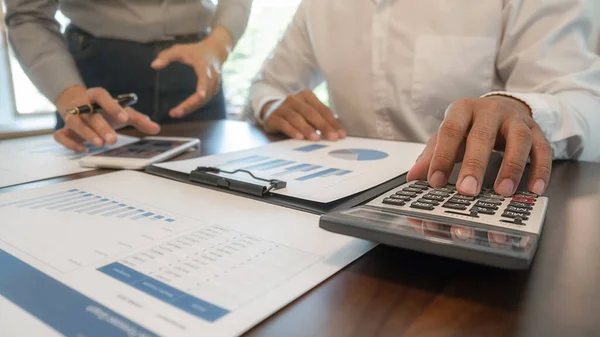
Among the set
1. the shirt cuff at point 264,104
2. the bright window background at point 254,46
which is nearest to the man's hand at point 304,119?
the shirt cuff at point 264,104

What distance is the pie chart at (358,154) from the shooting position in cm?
65

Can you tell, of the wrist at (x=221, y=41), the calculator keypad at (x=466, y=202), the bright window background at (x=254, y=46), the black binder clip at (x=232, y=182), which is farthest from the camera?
the bright window background at (x=254, y=46)

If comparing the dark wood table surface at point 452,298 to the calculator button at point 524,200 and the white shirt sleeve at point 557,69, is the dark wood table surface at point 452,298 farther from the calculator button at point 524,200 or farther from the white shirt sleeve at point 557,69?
the white shirt sleeve at point 557,69

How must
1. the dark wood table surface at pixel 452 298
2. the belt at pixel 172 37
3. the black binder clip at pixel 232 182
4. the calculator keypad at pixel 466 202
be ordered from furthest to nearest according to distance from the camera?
the belt at pixel 172 37
the black binder clip at pixel 232 182
the calculator keypad at pixel 466 202
the dark wood table surface at pixel 452 298

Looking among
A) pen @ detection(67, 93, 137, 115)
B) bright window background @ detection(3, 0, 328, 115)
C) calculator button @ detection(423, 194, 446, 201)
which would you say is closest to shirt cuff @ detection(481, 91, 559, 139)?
calculator button @ detection(423, 194, 446, 201)

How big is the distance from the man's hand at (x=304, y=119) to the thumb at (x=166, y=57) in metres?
0.20

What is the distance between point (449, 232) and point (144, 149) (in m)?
0.53

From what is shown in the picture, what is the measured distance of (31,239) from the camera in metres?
0.37

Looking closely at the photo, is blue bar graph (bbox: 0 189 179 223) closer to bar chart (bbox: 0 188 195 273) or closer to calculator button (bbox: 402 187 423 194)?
bar chart (bbox: 0 188 195 273)

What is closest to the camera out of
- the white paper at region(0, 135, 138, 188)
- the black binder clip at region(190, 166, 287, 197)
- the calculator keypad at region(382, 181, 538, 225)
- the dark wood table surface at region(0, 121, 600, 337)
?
the dark wood table surface at region(0, 121, 600, 337)

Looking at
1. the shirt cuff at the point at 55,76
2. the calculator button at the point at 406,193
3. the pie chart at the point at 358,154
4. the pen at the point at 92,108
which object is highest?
the shirt cuff at the point at 55,76

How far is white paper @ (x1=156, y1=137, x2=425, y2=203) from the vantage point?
1.62 feet

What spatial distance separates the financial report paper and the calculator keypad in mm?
61

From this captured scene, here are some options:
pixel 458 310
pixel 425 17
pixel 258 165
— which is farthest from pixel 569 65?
pixel 458 310
